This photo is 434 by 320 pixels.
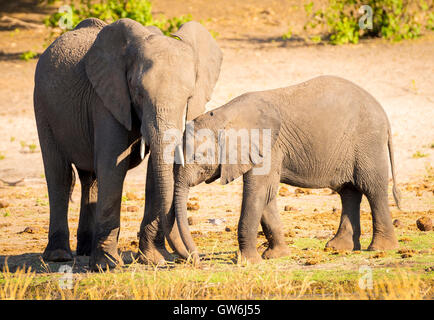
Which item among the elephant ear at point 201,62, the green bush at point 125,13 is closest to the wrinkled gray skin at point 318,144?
the elephant ear at point 201,62

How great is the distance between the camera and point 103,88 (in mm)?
6914

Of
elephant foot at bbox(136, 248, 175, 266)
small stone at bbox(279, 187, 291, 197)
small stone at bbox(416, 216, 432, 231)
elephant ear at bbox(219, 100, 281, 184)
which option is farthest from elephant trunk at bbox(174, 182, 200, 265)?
small stone at bbox(279, 187, 291, 197)

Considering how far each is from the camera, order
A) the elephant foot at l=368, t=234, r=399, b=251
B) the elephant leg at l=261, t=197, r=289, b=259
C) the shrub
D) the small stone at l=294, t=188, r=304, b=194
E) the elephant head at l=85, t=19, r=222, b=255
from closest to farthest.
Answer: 1. the elephant head at l=85, t=19, r=222, b=255
2. the elephant leg at l=261, t=197, r=289, b=259
3. the elephant foot at l=368, t=234, r=399, b=251
4. the small stone at l=294, t=188, r=304, b=194
5. the shrub

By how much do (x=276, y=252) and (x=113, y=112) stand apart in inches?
70.6

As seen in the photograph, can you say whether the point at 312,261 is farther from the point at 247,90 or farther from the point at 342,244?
the point at 247,90

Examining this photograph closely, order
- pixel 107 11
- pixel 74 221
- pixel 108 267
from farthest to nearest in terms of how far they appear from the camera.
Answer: pixel 107 11 → pixel 74 221 → pixel 108 267

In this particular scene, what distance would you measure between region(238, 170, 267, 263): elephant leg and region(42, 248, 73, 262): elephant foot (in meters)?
1.62

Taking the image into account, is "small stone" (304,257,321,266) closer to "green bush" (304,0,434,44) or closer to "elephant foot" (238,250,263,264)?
"elephant foot" (238,250,263,264)

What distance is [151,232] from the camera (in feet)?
23.3

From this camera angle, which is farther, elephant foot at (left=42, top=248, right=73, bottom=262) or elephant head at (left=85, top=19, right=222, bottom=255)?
elephant foot at (left=42, top=248, right=73, bottom=262)

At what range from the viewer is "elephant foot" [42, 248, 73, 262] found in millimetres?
7535

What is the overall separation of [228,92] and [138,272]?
7890mm

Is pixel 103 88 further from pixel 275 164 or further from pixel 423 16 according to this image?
pixel 423 16
